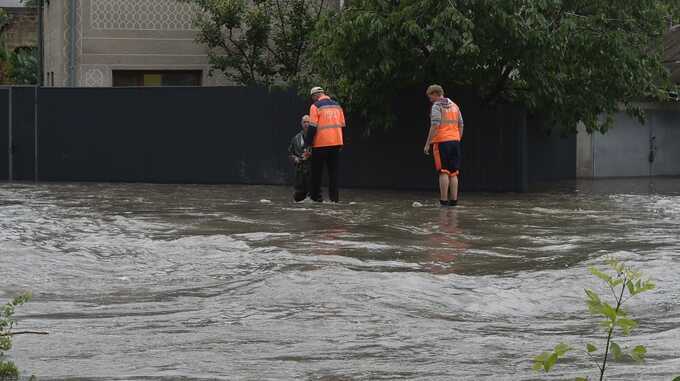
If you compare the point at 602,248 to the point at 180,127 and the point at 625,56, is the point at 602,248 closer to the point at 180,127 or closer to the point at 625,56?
the point at 625,56

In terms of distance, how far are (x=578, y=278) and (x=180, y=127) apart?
13.7 metres

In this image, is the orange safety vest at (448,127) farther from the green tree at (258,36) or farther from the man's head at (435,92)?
the green tree at (258,36)

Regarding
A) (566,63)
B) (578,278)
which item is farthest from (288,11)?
(578,278)

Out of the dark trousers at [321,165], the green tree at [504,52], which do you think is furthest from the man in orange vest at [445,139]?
the dark trousers at [321,165]

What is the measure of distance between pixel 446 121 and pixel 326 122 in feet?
5.51

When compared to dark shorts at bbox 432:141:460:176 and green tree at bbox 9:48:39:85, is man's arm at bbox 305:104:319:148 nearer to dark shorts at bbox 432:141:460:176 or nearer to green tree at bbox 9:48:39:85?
dark shorts at bbox 432:141:460:176

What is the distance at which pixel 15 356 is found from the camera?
6941 millimetres

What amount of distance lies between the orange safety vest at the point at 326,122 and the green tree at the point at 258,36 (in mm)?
8527

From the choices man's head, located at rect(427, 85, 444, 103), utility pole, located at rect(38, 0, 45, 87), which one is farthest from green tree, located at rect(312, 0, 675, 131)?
utility pole, located at rect(38, 0, 45, 87)

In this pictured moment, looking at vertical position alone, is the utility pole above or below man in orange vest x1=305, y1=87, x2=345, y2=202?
above

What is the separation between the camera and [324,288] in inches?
372

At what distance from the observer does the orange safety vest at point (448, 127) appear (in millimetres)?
17078

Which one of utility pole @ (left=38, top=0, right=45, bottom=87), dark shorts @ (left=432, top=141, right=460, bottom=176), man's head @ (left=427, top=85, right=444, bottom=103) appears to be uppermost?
utility pole @ (left=38, top=0, right=45, bottom=87)

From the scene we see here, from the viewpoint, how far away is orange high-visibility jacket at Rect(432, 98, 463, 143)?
17.0 meters
